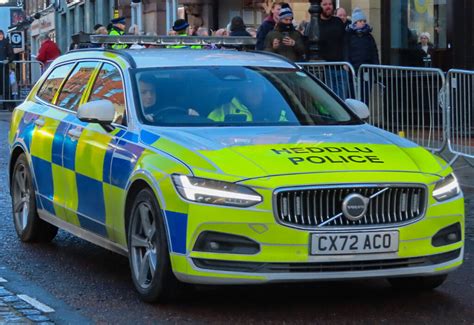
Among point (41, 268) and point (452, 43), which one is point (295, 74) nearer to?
point (41, 268)

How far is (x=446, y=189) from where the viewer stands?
6676mm

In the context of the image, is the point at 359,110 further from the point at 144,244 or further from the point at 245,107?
the point at 144,244

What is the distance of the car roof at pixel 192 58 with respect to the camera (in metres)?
7.98

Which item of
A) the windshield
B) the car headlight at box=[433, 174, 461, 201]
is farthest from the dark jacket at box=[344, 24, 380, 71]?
the car headlight at box=[433, 174, 461, 201]

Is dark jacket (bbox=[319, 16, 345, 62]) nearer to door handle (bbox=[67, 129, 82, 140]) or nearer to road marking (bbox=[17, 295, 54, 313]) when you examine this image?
door handle (bbox=[67, 129, 82, 140])

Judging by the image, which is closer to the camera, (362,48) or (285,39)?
(285,39)

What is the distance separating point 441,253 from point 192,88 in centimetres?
206

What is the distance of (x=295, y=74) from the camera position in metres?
8.25

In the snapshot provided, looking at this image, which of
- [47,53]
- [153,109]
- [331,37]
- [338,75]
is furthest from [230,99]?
[47,53]

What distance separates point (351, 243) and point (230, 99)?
174cm

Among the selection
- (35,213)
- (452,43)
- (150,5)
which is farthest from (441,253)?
(150,5)

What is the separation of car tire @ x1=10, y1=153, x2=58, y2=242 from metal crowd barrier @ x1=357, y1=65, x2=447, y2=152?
17.1ft

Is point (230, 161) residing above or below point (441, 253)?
above

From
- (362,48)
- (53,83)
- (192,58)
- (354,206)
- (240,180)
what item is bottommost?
(354,206)
